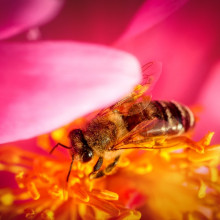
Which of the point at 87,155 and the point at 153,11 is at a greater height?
the point at 153,11

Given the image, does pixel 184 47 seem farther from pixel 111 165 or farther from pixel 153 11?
pixel 111 165

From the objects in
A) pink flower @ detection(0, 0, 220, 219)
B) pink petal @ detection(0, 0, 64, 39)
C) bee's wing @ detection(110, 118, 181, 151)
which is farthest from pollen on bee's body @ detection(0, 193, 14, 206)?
pink petal @ detection(0, 0, 64, 39)

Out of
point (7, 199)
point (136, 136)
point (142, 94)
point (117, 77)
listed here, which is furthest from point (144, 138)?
point (7, 199)

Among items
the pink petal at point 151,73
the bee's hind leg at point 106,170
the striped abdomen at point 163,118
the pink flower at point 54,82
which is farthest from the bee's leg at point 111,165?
the pink flower at point 54,82

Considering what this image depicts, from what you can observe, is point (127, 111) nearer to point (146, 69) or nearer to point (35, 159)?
point (146, 69)

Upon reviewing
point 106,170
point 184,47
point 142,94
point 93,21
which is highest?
point 93,21

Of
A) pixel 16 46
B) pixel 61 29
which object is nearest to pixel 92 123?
pixel 16 46

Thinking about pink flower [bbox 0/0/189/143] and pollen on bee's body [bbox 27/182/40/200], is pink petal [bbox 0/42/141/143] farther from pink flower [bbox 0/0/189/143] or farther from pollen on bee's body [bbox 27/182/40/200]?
pollen on bee's body [bbox 27/182/40/200]
